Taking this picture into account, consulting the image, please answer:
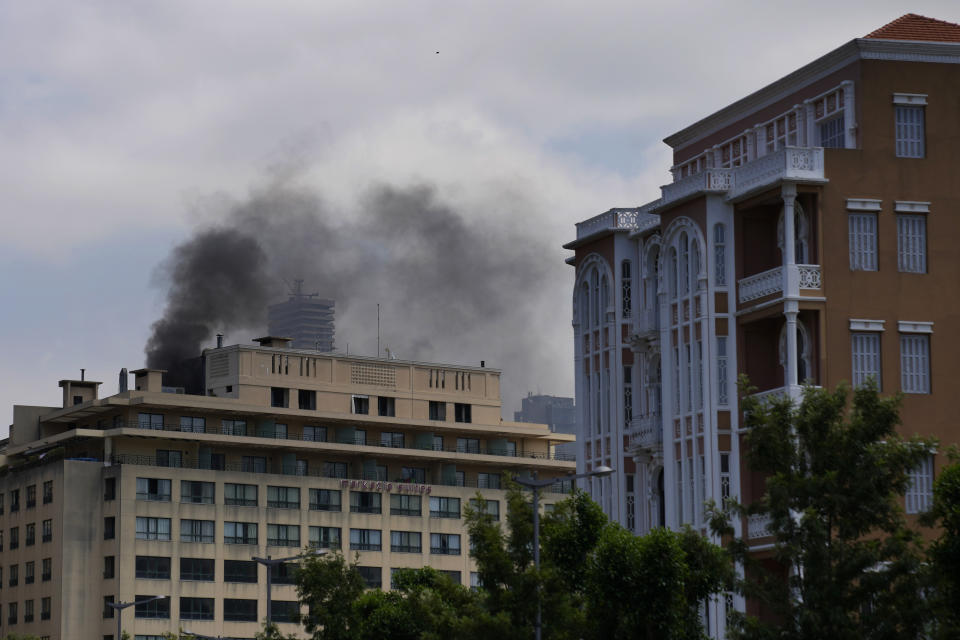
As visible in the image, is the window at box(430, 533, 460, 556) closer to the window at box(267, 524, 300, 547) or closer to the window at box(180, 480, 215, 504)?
the window at box(267, 524, 300, 547)

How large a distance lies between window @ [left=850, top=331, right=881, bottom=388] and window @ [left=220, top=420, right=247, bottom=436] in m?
70.6

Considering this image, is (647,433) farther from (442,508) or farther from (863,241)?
(442,508)

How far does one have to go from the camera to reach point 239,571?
438ft

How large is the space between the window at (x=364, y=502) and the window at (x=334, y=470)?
2192 millimetres

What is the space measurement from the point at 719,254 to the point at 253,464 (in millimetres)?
66805

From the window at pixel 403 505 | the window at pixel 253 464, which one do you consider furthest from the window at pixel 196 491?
the window at pixel 403 505

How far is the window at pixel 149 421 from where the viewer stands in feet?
443

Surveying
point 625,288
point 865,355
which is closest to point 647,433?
point 625,288

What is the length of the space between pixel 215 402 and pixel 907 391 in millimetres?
70512

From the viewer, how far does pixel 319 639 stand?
7781cm

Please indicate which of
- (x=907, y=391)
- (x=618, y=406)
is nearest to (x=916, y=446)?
(x=907, y=391)

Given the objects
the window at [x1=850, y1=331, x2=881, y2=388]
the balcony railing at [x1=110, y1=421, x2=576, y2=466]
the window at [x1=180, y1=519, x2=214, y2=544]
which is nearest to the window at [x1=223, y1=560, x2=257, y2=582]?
the window at [x1=180, y1=519, x2=214, y2=544]

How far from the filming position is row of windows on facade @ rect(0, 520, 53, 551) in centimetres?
13312

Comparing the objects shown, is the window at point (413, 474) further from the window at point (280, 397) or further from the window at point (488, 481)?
the window at point (280, 397)
